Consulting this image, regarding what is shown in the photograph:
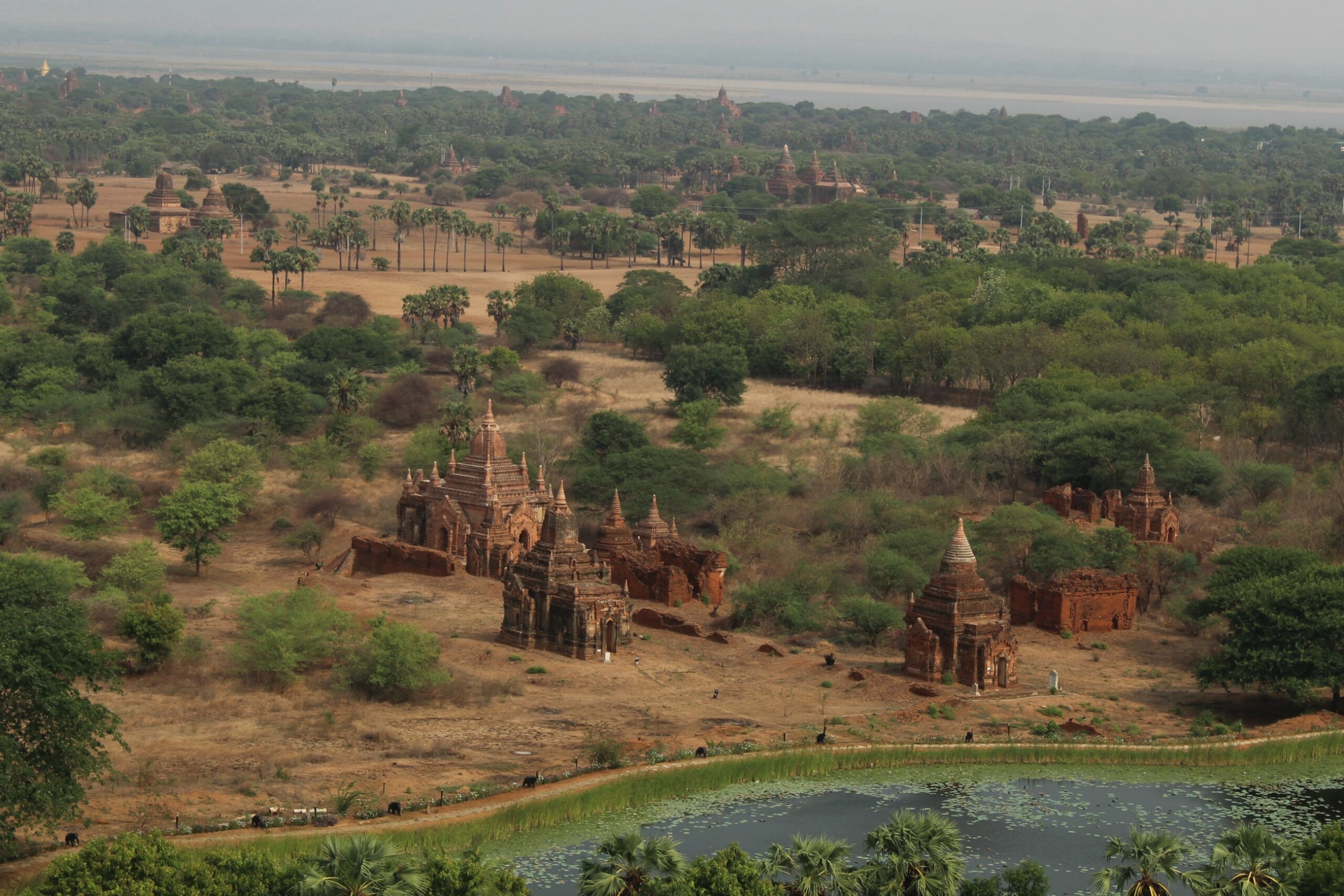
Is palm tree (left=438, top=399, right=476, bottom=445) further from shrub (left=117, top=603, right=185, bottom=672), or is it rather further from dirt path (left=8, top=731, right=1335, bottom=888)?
dirt path (left=8, top=731, right=1335, bottom=888)

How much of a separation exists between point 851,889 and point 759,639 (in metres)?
21.4

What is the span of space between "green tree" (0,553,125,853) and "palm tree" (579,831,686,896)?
9209 mm

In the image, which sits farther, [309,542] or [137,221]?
[137,221]

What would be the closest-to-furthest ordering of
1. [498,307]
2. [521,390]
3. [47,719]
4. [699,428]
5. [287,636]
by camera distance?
[47,719]
[287,636]
[699,428]
[521,390]
[498,307]

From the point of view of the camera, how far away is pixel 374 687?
4578 centimetres

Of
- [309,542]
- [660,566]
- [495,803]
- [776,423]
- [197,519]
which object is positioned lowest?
[309,542]

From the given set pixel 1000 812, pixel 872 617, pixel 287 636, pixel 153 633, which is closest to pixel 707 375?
pixel 872 617

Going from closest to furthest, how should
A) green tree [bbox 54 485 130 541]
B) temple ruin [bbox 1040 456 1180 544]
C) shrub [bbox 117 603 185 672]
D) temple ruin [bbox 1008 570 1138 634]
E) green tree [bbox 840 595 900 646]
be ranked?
shrub [bbox 117 603 185 672]
green tree [bbox 840 595 900 646]
temple ruin [bbox 1008 570 1138 634]
green tree [bbox 54 485 130 541]
temple ruin [bbox 1040 456 1180 544]

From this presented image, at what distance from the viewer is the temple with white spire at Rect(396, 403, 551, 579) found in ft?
194

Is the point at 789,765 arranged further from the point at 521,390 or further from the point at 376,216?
the point at 376,216

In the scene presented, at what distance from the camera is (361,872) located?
30.2 metres

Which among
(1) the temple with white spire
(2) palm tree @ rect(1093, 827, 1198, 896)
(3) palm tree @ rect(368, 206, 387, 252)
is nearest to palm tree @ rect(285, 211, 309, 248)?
(3) palm tree @ rect(368, 206, 387, 252)

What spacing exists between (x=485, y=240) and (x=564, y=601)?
79.2 metres

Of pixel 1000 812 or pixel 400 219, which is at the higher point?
pixel 400 219
